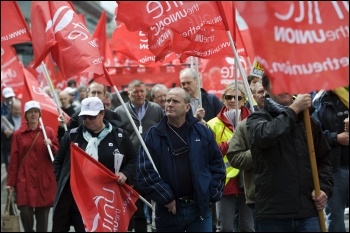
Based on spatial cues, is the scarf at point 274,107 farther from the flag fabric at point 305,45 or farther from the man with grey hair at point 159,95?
the man with grey hair at point 159,95

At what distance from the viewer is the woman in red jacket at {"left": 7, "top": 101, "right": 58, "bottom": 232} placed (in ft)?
40.3

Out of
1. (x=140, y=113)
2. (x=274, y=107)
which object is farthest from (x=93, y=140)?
(x=274, y=107)

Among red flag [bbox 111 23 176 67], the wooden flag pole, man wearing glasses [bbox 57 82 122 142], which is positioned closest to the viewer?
the wooden flag pole

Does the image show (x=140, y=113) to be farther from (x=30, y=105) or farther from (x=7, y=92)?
(x=7, y=92)

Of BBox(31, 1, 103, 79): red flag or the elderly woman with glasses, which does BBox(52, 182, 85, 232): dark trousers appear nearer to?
BBox(31, 1, 103, 79): red flag

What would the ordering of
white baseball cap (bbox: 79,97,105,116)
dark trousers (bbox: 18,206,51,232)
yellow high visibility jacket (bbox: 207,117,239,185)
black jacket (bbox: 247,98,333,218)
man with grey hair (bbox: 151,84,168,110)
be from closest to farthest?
black jacket (bbox: 247,98,333,218) → white baseball cap (bbox: 79,97,105,116) → yellow high visibility jacket (bbox: 207,117,239,185) → dark trousers (bbox: 18,206,51,232) → man with grey hair (bbox: 151,84,168,110)

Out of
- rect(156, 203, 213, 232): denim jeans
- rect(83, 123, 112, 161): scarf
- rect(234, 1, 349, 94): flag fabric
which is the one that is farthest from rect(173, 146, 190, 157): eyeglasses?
rect(234, 1, 349, 94): flag fabric

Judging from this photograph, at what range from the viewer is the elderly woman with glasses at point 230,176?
34.2 feet

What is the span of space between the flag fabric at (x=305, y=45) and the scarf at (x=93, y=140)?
11.9 feet

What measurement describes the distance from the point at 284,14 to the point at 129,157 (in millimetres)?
4009

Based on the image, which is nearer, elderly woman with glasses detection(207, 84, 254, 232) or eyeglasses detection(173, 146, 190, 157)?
eyeglasses detection(173, 146, 190, 157)

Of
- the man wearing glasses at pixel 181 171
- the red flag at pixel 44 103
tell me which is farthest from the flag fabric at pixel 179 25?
the red flag at pixel 44 103

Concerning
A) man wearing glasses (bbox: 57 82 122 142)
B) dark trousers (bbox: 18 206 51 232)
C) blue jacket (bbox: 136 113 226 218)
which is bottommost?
dark trousers (bbox: 18 206 51 232)

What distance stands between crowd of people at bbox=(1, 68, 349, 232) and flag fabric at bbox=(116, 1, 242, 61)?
1.65ft
